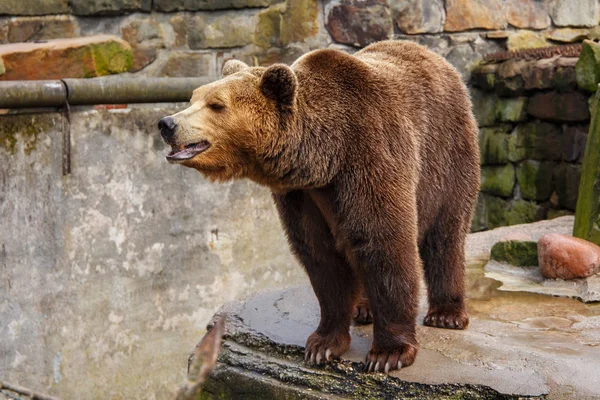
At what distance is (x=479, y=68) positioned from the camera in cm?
712

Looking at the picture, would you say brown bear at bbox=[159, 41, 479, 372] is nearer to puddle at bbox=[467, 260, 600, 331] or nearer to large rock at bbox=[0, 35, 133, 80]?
puddle at bbox=[467, 260, 600, 331]

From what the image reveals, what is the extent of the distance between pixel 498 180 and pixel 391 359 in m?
4.11

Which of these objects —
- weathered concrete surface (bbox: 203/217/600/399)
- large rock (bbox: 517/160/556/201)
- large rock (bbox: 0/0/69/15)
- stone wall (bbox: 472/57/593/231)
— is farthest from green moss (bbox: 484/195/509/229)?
large rock (bbox: 0/0/69/15)

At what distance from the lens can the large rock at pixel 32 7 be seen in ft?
19.0

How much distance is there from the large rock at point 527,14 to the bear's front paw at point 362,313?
3947 mm

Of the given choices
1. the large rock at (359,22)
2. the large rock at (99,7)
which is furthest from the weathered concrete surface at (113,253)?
the large rock at (359,22)

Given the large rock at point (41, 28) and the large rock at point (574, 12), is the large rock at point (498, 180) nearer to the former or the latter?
the large rock at point (574, 12)

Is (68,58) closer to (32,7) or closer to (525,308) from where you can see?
(32,7)

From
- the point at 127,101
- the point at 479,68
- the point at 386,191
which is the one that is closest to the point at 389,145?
the point at 386,191

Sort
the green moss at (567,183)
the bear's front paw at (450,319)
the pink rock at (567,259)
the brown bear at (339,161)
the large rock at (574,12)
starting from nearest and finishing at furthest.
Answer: the brown bear at (339,161) → the bear's front paw at (450,319) → the pink rock at (567,259) → the green moss at (567,183) → the large rock at (574,12)

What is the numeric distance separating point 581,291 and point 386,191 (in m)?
1.77

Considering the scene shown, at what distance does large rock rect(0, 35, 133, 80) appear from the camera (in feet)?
17.3

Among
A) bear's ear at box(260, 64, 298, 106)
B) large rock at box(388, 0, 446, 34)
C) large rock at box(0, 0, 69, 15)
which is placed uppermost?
large rock at box(388, 0, 446, 34)

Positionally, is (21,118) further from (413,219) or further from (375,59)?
(413,219)
